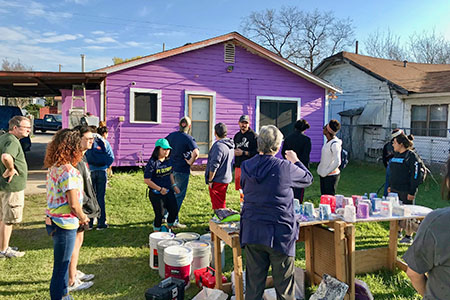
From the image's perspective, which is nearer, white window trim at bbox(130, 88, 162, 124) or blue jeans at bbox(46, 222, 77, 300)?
blue jeans at bbox(46, 222, 77, 300)

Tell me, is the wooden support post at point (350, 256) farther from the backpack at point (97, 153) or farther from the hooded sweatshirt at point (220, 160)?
the backpack at point (97, 153)

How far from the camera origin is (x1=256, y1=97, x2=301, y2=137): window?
41.4 ft

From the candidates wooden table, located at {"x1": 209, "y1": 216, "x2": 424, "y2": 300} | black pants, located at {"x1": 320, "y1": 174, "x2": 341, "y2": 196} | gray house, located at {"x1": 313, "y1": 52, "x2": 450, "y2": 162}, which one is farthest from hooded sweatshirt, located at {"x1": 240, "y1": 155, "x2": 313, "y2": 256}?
gray house, located at {"x1": 313, "y1": 52, "x2": 450, "y2": 162}

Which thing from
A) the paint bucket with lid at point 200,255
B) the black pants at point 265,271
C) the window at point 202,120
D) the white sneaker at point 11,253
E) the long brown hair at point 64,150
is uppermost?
the window at point 202,120

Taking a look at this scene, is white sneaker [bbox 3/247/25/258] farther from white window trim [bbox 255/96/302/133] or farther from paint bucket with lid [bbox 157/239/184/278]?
white window trim [bbox 255/96/302/133]

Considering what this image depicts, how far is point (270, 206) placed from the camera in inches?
115

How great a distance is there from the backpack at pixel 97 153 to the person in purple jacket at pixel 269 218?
3358 mm

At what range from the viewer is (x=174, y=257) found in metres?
3.95

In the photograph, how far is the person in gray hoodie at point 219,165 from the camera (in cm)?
534

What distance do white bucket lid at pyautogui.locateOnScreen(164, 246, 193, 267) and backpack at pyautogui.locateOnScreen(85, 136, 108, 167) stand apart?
7.73ft

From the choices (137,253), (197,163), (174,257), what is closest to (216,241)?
(174,257)

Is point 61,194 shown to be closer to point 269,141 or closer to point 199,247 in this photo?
point 199,247

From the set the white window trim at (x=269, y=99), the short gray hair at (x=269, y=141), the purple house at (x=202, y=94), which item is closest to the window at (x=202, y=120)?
the purple house at (x=202, y=94)

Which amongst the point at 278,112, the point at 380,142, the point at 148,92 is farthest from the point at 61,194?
the point at 380,142
